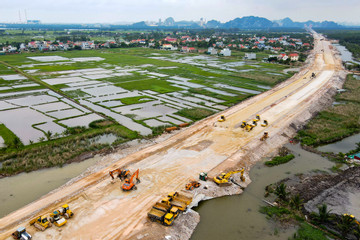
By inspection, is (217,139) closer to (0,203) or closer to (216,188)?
(216,188)

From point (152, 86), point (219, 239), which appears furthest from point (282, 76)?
point (219, 239)

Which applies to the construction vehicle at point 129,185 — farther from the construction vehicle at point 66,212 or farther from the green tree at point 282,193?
the green tree at point 282,193

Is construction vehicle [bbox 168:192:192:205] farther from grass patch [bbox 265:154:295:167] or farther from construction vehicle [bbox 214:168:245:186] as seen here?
grass patch [bbox 265:154:295:167]

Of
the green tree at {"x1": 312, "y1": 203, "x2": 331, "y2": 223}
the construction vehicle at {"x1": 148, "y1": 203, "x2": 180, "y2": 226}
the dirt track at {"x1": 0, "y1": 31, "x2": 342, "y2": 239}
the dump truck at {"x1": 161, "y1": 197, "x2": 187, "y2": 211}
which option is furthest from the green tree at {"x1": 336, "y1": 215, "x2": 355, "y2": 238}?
the construction vehicle at {"x1": 148, "y1": 203, "x2": 180, "y2": 226}

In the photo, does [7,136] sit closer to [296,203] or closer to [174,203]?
[174,203]

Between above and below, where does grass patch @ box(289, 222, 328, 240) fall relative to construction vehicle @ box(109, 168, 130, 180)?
below

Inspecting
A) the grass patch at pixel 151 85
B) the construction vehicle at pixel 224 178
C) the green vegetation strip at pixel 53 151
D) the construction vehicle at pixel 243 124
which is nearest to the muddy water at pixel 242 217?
the construction vehicle at pixel 224 178
